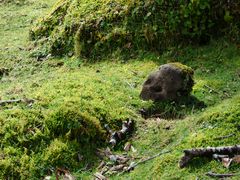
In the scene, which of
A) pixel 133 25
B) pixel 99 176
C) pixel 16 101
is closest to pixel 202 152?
pixel 99 176

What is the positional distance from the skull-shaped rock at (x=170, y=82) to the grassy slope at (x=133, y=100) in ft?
0.58

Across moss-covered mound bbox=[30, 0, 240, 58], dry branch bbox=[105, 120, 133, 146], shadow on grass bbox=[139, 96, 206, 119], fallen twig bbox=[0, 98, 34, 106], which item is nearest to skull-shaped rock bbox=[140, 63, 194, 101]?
shadow on grass bbox=[139, 96, 206, 119]

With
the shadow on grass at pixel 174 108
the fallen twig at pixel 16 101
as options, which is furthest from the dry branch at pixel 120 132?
the fallen twig at pixel 16 101

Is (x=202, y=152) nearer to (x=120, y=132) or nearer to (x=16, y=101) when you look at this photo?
(x=120, y=132)

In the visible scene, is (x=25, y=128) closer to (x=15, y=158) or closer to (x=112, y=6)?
(x=15, y=158)

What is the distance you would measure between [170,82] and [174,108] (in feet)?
1.21

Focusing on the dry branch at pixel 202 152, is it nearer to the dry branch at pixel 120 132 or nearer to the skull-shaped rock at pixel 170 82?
the dry branch at pixel 120 132

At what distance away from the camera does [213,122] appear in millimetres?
5656

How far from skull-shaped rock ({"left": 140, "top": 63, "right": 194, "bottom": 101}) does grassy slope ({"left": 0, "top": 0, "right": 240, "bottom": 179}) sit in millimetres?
177

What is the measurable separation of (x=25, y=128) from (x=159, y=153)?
1754mm

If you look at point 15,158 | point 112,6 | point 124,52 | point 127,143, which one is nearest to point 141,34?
point 124,52

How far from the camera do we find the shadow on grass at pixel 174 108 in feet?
21.5

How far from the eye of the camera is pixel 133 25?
8836mm

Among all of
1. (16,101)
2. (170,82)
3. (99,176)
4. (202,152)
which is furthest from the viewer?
(16,101)
